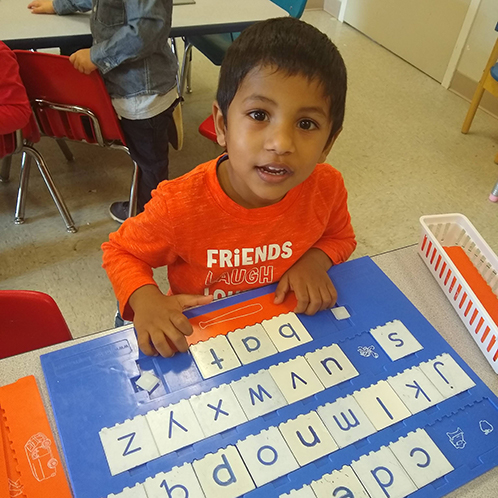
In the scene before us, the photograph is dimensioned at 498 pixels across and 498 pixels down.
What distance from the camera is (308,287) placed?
693mm

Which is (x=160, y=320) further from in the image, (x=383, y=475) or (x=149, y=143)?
(x=149, y=143)

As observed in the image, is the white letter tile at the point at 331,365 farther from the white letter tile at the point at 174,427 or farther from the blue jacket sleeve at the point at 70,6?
the blue jacket sleeve at the point at 70,6

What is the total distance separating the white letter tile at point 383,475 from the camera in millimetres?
495

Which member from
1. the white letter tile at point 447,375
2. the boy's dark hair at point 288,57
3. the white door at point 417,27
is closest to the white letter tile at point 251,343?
the white letter tile at point 447,375

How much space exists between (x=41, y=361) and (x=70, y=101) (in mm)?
1030

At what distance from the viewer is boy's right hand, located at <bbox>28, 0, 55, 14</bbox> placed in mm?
A: 1514

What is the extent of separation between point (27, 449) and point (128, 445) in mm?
107

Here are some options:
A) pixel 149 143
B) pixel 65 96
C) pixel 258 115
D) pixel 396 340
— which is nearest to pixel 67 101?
pixel 65 96

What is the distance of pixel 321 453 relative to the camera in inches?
20.2

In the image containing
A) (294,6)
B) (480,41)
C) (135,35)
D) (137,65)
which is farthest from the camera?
(480,41)

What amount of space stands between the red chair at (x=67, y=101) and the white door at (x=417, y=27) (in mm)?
2315

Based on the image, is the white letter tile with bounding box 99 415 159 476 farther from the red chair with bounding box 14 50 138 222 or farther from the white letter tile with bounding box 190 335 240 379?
the red chair with bounding box 14 50 138 222

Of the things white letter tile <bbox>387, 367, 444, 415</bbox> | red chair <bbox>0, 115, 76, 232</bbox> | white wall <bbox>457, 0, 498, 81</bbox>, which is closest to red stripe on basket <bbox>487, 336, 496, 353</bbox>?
white letter tile <bbox>387, 367, 444, 415</bbox>

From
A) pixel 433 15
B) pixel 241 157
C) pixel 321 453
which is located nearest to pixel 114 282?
pixel 241 157
